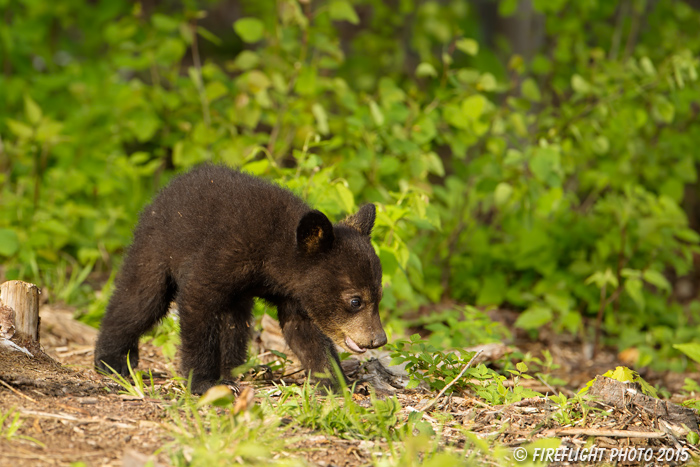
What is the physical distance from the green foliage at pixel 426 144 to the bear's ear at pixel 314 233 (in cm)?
143

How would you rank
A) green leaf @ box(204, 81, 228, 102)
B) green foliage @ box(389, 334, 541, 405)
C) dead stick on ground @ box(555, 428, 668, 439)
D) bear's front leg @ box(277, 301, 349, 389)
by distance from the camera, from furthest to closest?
green leaf @ box(204, 81, 228, 102) → bear's front leg @ box(277, 301, 349, 389) → green foliage @ box(389, 334, 541, 405) → dead stick on ground @ box(555, 428, 668, 439)

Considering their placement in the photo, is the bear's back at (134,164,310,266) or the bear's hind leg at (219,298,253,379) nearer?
the bear's back at (134,164,310,266)

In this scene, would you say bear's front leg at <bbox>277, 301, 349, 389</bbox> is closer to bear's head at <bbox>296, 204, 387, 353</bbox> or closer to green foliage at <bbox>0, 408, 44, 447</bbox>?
bear's head at <bbox>296, 204, 387, 353</bbox>

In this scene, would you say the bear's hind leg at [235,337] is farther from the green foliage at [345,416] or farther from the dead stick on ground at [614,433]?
the dead stick on ground at [614,433]

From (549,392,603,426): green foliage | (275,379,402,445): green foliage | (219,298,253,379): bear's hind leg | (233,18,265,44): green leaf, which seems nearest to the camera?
(275,379,402,445): green foliage

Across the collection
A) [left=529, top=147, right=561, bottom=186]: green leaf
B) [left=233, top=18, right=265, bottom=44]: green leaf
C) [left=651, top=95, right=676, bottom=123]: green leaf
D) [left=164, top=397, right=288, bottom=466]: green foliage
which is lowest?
[left=164, top=397, right=288, bottom=466]: green foliage

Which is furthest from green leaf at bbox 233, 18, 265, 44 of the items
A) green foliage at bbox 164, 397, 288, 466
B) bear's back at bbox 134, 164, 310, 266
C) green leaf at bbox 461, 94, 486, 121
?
green foliage at bbox 164, 397, 288, 466

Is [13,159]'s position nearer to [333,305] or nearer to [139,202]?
[139,202]

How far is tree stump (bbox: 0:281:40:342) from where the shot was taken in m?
4.09

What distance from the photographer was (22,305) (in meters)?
4.12

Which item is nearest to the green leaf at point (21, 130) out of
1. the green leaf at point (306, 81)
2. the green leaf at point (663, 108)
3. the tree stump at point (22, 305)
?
the green leaf at point (306, 81)

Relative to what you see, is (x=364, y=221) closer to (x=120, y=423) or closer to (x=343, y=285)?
(x=343, y=285)

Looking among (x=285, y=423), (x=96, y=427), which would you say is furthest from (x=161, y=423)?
(x=285, y=423)

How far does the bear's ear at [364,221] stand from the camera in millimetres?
4195
